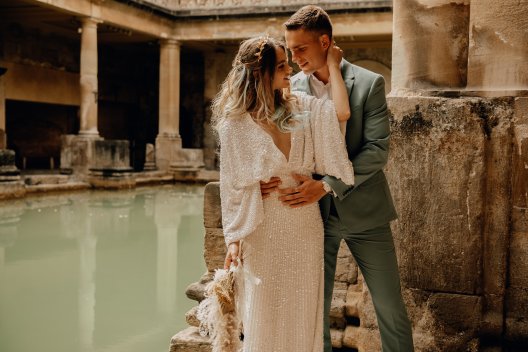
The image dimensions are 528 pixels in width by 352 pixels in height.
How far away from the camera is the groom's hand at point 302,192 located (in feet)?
6.84

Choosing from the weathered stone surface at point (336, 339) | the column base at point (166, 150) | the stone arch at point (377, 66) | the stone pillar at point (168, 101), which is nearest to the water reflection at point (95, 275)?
the weathered stone surface at point (336, 339)

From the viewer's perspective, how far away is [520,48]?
267cm

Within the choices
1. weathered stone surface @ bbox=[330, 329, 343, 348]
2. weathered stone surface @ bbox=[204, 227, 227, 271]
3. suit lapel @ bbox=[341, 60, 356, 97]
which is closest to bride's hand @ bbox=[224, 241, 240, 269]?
suit lapel @ bbox=[341, 60, 356, 97]

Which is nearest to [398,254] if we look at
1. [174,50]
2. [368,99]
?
[368,99]

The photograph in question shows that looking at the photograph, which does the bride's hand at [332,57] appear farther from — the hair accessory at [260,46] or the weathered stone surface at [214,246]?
the weathered stone surface at [214,246]

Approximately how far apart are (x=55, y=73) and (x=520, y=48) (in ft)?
57.9

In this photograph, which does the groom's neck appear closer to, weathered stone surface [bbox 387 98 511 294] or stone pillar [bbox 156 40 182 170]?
weathered stone surface [bbox 387 98 511 294]

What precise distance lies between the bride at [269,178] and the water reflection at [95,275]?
1.75m

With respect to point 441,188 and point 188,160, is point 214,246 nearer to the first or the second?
point 441,188

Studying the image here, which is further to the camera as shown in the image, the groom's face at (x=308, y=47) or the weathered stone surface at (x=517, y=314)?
the weathered stone surface at (x=517, y=314)

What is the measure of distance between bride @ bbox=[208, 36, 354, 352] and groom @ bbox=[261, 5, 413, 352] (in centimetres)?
11

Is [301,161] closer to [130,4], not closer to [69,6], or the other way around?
[69,6]

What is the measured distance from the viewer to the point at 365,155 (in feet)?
7.19

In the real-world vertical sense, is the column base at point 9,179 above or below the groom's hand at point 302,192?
below
